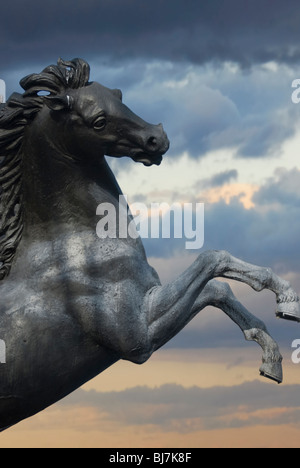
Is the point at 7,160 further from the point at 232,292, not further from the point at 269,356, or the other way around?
the point at 269,356

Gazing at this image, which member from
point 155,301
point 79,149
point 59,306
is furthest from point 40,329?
point 79,149

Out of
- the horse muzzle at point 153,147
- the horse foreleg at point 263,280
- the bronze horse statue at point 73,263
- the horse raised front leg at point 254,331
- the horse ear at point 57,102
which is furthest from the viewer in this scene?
the horse raised front leg at point 254,331

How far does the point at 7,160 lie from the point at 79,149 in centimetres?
66

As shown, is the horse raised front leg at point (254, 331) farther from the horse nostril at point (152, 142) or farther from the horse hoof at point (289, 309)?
the horse nostril at point (152, 142)

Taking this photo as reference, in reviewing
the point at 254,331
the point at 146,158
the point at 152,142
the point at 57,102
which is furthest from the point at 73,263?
the point at 254,331

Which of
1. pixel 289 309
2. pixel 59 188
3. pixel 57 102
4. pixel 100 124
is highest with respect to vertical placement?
pixel 57 102

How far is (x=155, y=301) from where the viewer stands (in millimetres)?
8875

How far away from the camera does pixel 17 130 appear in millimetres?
8906

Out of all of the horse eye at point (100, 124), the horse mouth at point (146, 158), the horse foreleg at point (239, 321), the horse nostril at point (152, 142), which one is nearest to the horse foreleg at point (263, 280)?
the horse foreleg at point (239, 321)

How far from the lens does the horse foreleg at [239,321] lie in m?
9.05

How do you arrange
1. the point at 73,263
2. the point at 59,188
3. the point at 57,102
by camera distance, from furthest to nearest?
1. the point at 59,188
2. the point at 73,263
3. the point at 57,102

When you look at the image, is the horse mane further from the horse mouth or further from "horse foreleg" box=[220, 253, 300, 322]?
"horse foreleg" box=[220, 253, 300, 322]

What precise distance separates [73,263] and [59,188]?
645 millimetres

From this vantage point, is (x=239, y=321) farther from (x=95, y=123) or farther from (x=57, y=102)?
(x=57, y=102)
